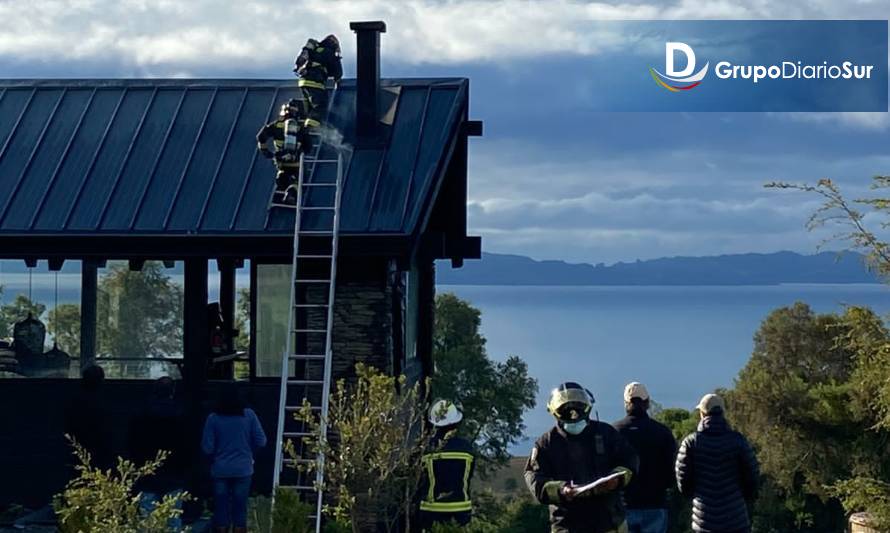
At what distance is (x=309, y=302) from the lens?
1453cm

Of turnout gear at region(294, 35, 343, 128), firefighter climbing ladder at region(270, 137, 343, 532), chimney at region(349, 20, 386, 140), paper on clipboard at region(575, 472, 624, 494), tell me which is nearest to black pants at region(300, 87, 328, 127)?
turnout gear at region(294, 35, 343, 128)

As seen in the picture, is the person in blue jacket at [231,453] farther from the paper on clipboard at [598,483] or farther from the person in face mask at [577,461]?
the paper on clipboard at [598,483]

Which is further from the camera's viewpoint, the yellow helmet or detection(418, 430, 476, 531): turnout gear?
detection(418, 430, 476, 531): turnout gear

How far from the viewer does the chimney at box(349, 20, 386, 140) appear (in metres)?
15.8

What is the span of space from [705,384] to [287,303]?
15494 cm

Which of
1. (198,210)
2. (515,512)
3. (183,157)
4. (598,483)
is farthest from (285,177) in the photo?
(515,512)

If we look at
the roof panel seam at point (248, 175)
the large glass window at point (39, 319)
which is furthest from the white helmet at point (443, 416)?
the large glass window at point (39, 319)

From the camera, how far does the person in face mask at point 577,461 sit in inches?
340

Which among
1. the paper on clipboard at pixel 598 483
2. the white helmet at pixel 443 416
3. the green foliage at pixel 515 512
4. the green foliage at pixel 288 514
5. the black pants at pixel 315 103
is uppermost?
the black pants at pixel 315 103

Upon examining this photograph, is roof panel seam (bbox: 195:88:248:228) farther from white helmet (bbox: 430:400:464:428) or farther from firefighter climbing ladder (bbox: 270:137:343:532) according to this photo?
white helmet (bbox: 430:400:464:428)

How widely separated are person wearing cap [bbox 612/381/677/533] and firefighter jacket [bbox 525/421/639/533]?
78.6 inches

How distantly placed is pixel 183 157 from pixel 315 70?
200 cm

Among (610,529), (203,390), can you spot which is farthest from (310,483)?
(610,529)

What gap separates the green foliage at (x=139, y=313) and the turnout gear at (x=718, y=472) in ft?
23.2
